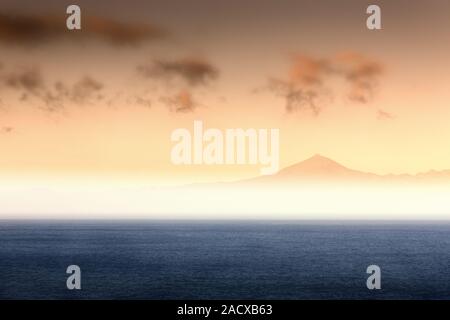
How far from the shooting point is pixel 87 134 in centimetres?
13512

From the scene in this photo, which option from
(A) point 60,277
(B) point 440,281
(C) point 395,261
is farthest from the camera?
(C) point 395,261

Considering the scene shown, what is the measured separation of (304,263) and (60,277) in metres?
35.9
